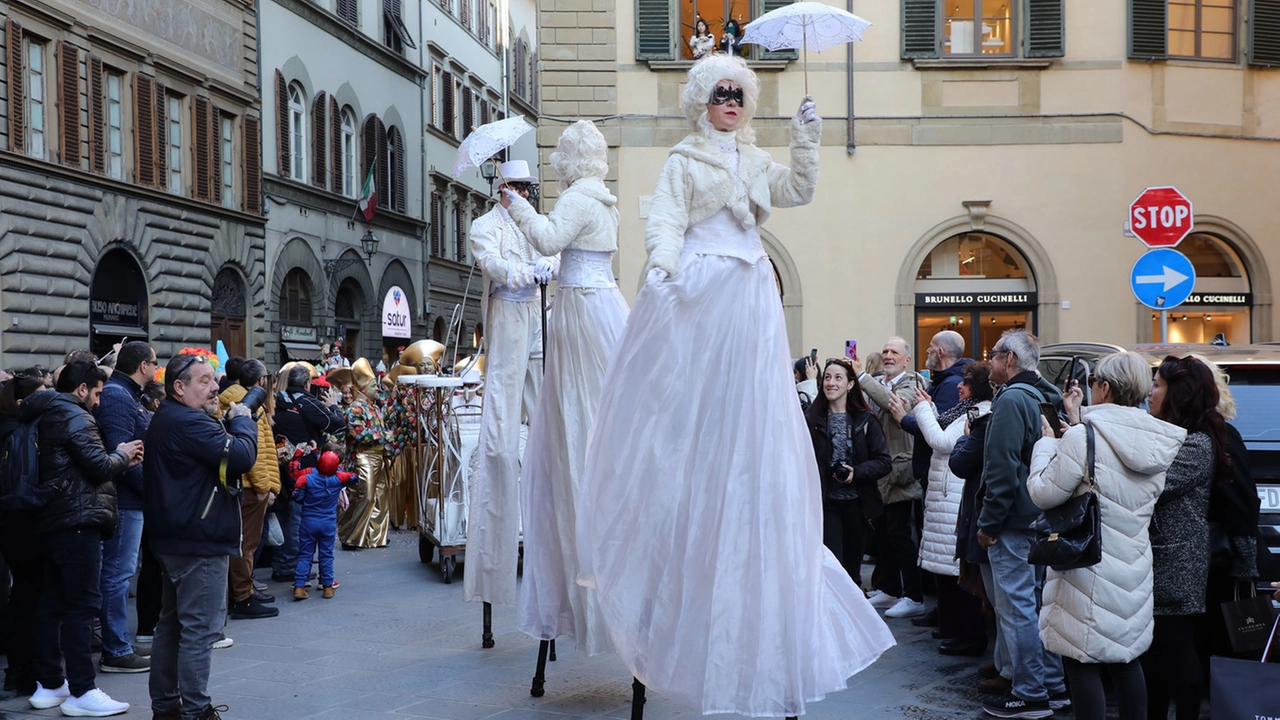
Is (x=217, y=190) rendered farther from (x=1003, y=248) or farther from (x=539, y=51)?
(x=1003, y=248)

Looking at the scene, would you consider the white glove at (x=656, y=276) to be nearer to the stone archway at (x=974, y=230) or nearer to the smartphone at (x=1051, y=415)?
the smartphone at (x=1051, y=415)

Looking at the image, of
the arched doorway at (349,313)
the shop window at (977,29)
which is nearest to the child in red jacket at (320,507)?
the shop window at (977,29)

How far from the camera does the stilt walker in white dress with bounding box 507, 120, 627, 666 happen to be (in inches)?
236

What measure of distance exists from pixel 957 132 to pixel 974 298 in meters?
2.47

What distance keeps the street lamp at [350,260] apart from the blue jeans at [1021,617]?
90.3ft

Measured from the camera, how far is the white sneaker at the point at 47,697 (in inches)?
243

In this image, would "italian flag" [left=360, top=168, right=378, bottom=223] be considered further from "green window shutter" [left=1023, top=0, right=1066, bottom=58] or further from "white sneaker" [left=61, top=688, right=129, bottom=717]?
"white sneaker" [left=61, top=688, right=129, bottom=717]

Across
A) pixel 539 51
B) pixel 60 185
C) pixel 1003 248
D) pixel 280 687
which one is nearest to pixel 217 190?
pixel 60 185

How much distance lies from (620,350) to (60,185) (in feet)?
62.2

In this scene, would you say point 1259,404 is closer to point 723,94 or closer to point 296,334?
point 723,94

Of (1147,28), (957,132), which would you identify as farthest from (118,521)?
(1147,28)

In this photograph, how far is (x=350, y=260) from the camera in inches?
1308

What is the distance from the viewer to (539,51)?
61.0 ft

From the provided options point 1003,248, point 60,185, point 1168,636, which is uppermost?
point 60,185
